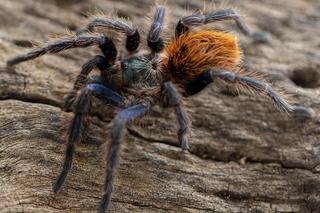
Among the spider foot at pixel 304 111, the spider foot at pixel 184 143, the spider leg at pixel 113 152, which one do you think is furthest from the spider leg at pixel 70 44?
the spider foot at pixel 304 111

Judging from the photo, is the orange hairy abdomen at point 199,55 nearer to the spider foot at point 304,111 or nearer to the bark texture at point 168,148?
the bark texture at point 168,148

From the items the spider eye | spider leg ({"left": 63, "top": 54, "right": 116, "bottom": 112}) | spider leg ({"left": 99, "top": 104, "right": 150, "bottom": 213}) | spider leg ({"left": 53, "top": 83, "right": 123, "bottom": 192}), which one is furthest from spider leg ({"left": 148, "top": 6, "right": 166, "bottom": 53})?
spider leg ({"left": 99, "top": 104, "right": 150, "bottom": 213})

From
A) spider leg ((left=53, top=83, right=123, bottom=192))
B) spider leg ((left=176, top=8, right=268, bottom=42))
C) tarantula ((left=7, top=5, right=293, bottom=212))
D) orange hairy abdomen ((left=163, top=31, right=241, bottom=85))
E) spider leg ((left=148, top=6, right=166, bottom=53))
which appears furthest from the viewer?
spider leg ((left=176, top=8, right=268, bottom=42))

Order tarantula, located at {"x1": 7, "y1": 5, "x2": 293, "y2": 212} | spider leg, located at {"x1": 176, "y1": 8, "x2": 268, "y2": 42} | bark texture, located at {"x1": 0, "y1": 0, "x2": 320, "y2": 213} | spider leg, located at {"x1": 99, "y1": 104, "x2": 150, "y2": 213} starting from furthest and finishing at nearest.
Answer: spider leg, located at {"x1": 176, "y1": 8, "x2": 268, "y2": 42} < tarantula, located at {"x1": 7, "y1": 5, "x2": 293, "y2": 212} < bark texture, located at {"x1": 0, "y1": 0, "x2": 320, "y2": 213} < spider leg, located at {"x1": 99, "y1": 104, "x2": 150, "y2": 213}

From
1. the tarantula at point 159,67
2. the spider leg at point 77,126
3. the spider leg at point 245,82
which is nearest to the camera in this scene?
the spider leg at point 77,126

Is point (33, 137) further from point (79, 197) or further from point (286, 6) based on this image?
point (286, 6)

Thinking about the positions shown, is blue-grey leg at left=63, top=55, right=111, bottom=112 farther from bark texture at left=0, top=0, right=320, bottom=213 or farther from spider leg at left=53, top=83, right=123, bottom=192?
spider leg at left=53, top=83, right=123, bottom=192

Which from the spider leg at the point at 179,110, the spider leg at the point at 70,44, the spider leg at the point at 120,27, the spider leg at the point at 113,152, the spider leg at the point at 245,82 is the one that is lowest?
the spider leg at the point at 113,152

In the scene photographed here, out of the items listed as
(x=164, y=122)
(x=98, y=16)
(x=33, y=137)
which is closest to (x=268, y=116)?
(x=164, y=122)

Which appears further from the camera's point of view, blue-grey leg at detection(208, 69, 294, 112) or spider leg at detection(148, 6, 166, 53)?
spider leg at detection(148, 6, 166, 53)
